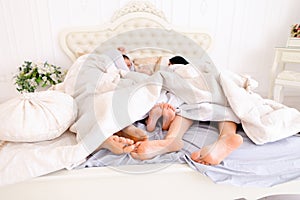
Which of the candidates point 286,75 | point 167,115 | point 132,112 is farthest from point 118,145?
point 286,75

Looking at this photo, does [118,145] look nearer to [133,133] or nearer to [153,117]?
[133,133]

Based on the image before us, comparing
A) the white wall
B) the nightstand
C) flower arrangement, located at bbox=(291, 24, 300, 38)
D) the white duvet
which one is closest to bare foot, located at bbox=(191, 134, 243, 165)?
the white duvet

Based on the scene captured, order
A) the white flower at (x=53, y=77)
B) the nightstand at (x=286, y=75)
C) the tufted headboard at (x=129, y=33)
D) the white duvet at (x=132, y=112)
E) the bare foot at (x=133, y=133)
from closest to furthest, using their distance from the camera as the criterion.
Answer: the white duvet at (x=132, y=112), the bare foot at (x=133, y=133), the nightstand at (x=286, y=75), the white flower at (x=53, y=77), the tufted headboard at (x=129, y=33)

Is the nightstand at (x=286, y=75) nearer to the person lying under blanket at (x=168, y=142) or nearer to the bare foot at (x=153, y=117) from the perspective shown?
the person lying under blanket at (x=168, y=142)

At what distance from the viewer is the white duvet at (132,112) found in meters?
0.83

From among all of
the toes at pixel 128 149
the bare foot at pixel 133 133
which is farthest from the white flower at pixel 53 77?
the toes at pixel 128 149

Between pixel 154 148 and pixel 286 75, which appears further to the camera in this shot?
pixel 286 75

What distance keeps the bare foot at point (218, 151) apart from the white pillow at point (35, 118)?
575 millimetres

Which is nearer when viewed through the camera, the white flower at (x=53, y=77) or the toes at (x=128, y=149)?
the toes at (x=128, y=149)

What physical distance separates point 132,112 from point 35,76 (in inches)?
63.8

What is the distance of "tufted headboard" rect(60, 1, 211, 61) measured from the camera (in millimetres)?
2359

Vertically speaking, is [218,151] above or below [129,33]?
below

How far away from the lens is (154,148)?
897 mm

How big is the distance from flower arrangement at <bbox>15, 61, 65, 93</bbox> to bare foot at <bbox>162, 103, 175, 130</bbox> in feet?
5.21
